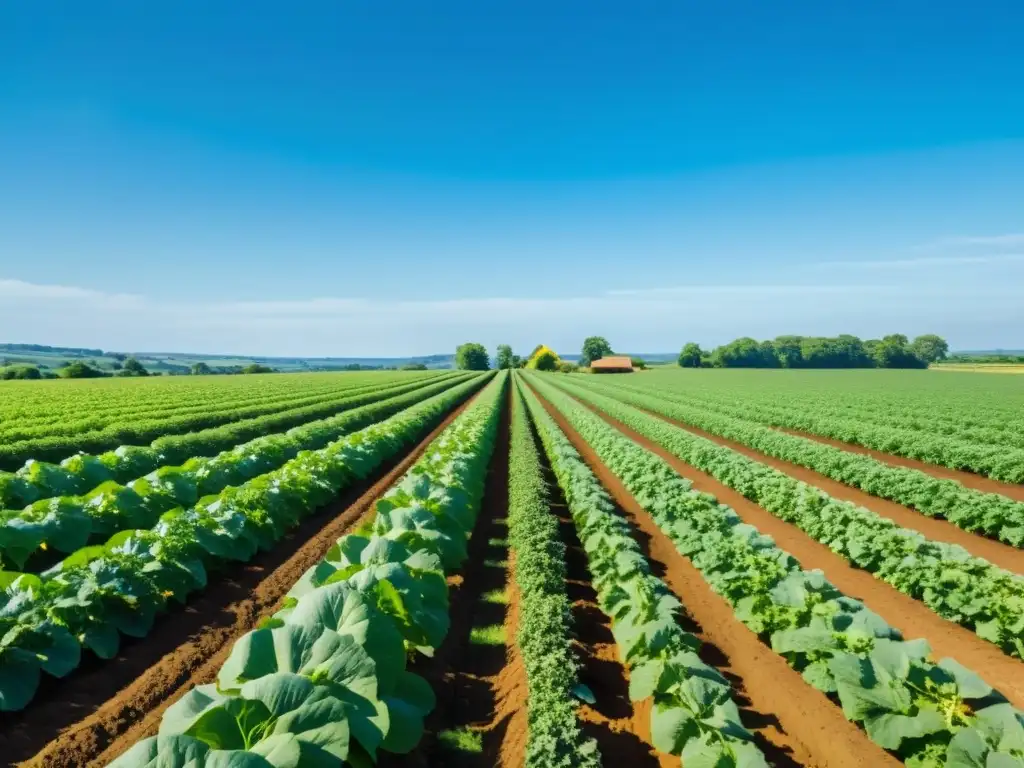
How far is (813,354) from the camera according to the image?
118 meters

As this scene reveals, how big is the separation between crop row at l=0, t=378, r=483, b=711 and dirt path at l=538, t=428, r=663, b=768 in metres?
5.26

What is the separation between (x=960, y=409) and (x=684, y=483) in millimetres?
30037

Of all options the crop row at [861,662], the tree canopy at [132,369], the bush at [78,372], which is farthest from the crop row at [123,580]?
the tree canopy at [132,369]

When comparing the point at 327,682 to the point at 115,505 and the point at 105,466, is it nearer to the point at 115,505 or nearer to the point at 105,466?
the point at 115,505

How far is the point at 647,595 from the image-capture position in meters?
6.16

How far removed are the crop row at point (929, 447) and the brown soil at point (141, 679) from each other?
19279mm

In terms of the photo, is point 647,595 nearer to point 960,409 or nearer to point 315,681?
point 315,681

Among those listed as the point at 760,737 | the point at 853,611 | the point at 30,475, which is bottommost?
the point at 760,737

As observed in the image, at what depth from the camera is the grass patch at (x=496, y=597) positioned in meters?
7.70

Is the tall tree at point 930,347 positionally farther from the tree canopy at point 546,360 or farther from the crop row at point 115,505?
the crop row at point 115,505

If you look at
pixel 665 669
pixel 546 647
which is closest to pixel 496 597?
pixel 546 647

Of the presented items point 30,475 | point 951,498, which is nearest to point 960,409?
point 951,498

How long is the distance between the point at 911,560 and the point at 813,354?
127 meters

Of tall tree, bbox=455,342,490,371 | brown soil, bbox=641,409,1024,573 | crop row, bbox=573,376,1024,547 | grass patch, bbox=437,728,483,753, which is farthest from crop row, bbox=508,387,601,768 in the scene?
tall tree, bbox=455,342,490,371
